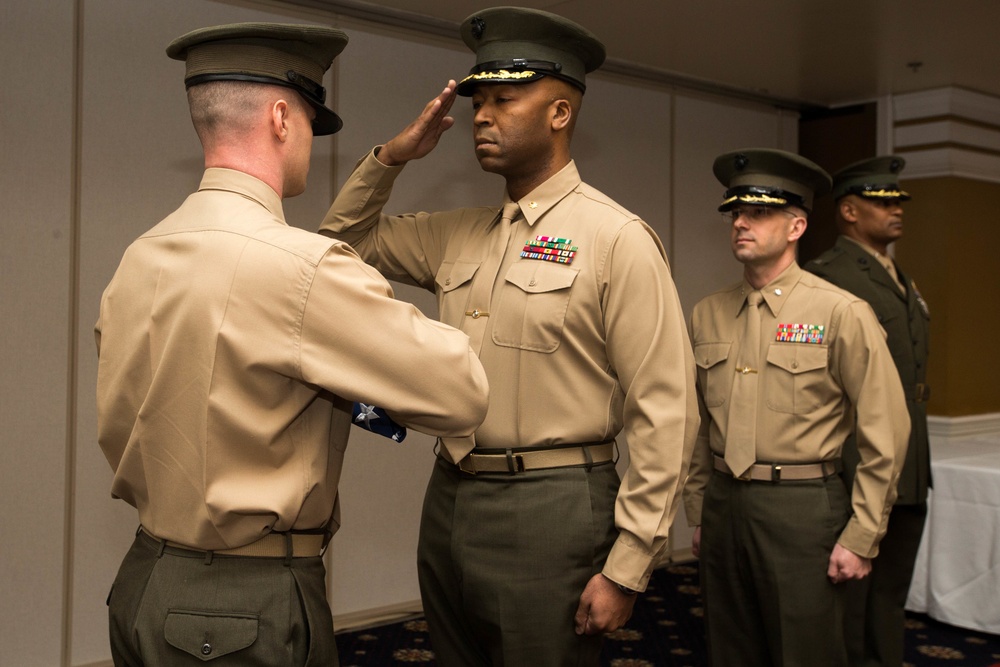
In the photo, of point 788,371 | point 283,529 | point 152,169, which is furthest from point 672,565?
point 283,529

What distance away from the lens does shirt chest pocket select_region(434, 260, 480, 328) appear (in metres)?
2.14

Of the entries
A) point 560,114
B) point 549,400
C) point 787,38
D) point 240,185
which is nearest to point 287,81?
point 240,185

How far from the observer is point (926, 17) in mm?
4457

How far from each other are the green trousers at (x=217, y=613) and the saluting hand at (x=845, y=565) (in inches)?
69.1

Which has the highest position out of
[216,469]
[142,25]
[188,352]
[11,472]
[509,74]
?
[142,25]

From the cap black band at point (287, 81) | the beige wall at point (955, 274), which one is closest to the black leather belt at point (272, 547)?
the cap black band at point (287, 81)

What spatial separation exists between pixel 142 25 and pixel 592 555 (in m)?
2.96

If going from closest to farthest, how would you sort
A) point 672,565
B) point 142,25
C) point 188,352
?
point 188,352, point 142,25, point 672,565

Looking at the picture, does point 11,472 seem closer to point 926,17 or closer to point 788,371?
point 788,371

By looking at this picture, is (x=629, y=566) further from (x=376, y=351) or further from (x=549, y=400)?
(x=376, y=351)

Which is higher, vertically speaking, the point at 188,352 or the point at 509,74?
the point at 509,74

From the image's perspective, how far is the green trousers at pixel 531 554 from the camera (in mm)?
1938

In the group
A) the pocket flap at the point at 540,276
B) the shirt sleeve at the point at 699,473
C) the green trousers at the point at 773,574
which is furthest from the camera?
the shirt sleeve at the point at 699,473

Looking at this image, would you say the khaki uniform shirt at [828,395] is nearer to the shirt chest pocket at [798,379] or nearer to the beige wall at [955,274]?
the shirt chest pocket at [798,379]
